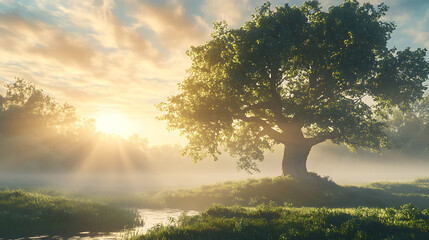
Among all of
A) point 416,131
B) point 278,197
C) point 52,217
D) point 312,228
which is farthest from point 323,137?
point 416,131

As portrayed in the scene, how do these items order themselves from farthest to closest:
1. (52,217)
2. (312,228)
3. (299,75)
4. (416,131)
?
1. (416,131)
2. (299,75)
3. (52,217)
4. (312,228)

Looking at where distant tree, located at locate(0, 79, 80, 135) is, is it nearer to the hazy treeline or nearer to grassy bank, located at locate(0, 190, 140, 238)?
the hazy treeline

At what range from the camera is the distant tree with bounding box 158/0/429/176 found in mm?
26266

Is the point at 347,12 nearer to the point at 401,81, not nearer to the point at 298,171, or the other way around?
the point at 401,81

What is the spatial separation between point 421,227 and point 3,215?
77.4 ft

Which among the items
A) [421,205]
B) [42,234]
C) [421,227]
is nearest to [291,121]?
[421,205]

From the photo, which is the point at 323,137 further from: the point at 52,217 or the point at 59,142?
the point at 59,142

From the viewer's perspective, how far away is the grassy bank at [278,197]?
28.8 m

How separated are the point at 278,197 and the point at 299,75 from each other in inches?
572

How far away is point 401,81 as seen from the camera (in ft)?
97.8

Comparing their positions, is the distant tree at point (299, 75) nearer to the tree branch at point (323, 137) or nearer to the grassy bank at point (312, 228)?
the tree branch at point (323, 137)

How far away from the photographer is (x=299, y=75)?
109 ft

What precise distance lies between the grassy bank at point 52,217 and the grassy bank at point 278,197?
11349 millimetres

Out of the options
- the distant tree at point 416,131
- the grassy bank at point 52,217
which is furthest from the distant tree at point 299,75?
the distant tree at point 416,131
